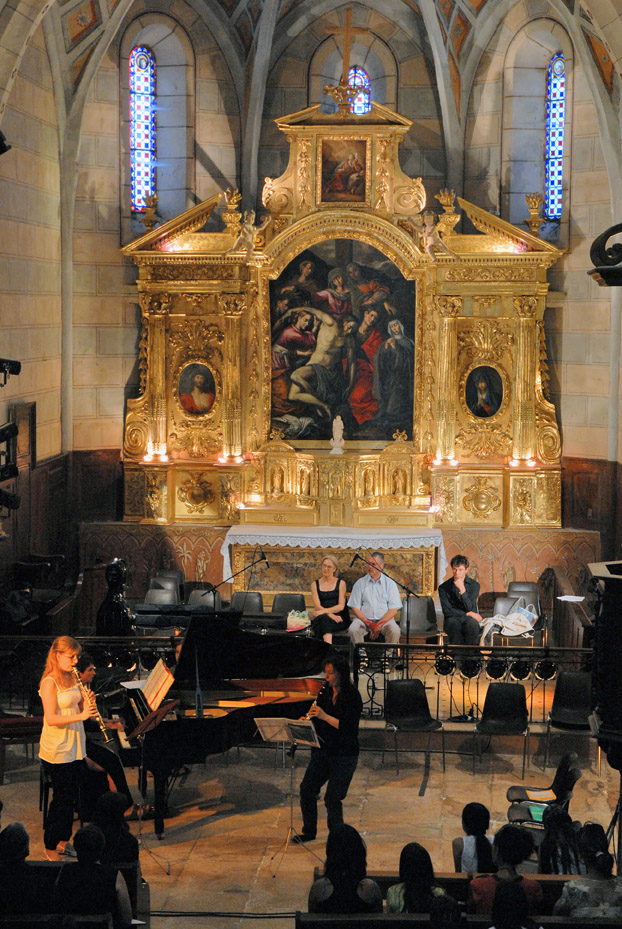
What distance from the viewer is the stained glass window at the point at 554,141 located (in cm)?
1514

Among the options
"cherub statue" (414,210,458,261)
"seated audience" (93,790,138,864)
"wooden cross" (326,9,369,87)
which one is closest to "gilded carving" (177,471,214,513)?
"cherub statue" (414,210,458,261)

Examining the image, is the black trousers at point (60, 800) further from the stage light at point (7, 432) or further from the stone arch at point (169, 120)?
the stone arch at point (169, 120)

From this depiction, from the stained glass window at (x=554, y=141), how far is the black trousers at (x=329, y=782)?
8.77 metres

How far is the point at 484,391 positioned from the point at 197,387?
10.9 ft

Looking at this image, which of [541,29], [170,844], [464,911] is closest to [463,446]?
[541,29]

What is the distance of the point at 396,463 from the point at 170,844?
7063 millimetres

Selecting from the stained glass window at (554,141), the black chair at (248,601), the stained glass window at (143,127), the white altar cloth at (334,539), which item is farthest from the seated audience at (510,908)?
the stained glass window at (143,127)

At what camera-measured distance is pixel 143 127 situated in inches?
614

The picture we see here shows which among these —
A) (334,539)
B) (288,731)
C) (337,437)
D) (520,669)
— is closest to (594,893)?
(288,731)

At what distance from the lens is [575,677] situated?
9.95m

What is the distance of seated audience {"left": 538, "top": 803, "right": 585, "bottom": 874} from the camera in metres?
6.82

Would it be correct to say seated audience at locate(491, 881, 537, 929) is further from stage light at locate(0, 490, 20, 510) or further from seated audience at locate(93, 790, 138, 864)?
stage light at locate(0, 490, 20, 510)

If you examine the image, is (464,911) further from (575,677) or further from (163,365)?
(163,365)

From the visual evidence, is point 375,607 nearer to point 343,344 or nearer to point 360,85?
point 343,344
